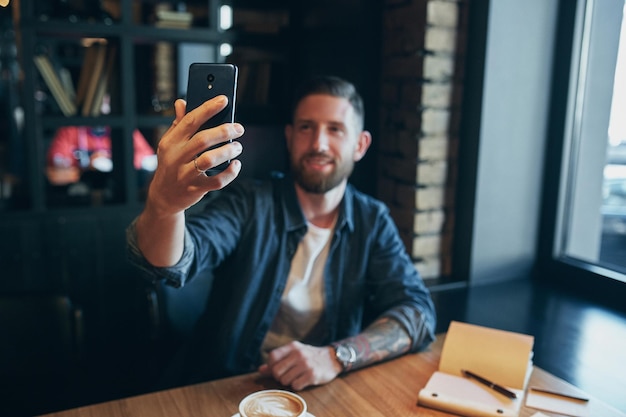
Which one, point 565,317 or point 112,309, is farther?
point 112,309

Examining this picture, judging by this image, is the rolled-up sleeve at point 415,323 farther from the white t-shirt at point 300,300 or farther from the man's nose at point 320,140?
the man's nose at point 320,140

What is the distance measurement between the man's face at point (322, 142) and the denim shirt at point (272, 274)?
0.24 ft

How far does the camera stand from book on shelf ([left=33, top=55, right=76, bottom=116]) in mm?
2381

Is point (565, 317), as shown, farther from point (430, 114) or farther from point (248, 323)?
point (248, 323)

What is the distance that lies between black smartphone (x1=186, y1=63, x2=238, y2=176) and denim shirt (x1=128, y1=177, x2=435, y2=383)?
556 mm

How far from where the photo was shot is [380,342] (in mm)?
1357

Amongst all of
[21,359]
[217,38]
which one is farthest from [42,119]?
[21,359]

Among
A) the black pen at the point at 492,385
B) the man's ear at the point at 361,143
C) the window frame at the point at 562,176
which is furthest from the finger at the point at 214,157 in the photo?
the window frame at the point at 562,176

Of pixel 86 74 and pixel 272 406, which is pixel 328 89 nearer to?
pixel 272 406

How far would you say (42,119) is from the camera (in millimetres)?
2307

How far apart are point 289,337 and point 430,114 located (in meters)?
0.99

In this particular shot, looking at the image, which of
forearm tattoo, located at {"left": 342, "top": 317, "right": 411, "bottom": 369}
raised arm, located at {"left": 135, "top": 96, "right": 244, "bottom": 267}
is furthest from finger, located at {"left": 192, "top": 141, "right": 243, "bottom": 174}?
forearm tattoo, located at {"left": 342, "top": 317, "right": 411, "bottom": 369}

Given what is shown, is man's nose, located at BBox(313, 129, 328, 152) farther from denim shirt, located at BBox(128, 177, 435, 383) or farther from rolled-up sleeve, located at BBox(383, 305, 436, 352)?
rolled-up sleeve, located at BBox(383, 305, 436, 352)

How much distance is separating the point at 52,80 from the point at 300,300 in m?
1.51
